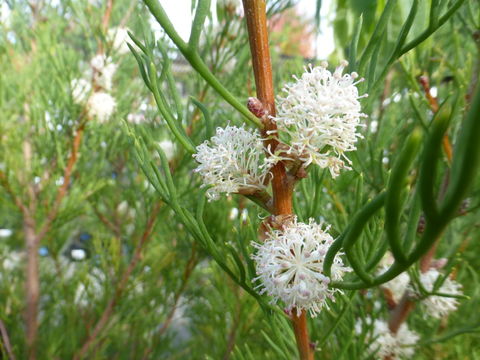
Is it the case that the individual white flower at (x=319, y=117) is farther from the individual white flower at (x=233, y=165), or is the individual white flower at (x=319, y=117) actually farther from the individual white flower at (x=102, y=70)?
the individual white flower at (x=102, y=70)

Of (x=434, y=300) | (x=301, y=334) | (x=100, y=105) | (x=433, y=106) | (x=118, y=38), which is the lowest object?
(x=301, y=334)

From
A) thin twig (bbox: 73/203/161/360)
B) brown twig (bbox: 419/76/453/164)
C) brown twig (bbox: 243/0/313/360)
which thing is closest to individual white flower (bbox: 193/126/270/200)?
brown twig (bbox: 243/0/313/360)

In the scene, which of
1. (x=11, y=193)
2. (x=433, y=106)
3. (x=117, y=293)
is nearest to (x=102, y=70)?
(x=11, y=193)

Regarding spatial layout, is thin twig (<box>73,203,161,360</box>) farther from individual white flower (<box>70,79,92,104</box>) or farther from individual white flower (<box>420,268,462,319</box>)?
individual white flower (<box>420,268,462,319</box>)

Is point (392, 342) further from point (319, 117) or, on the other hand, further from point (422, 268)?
point (319, 117)

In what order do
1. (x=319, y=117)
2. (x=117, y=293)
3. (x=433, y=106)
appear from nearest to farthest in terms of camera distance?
(x=319, y=117), (x=433, y=106), (x=117, y=293)

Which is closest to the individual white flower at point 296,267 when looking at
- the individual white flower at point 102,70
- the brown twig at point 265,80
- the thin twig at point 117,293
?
the brown twig at point 265,80

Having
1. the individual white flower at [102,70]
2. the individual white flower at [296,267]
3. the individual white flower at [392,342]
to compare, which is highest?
the individual white flower at [102,70]
